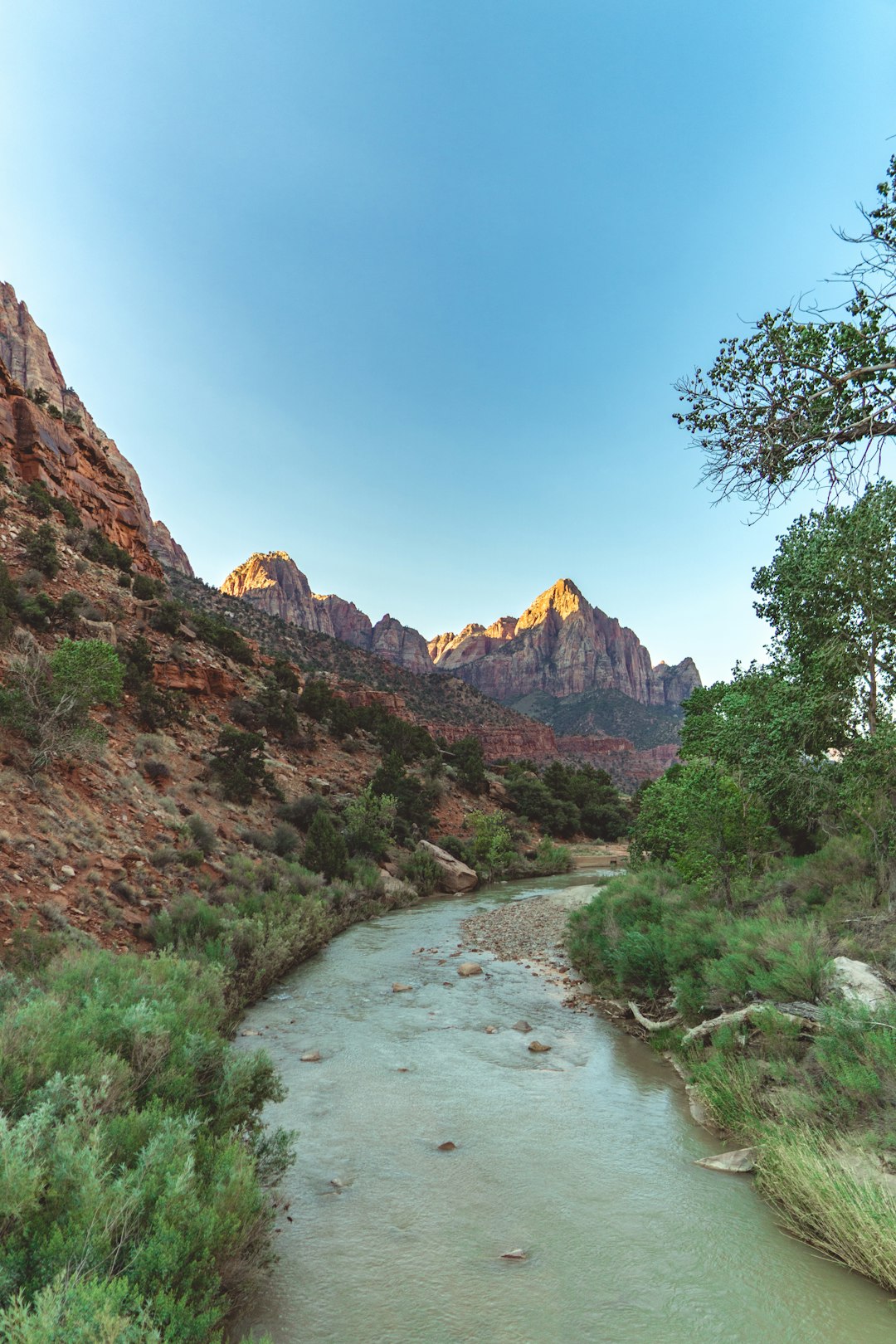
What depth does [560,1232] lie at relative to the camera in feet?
17.0

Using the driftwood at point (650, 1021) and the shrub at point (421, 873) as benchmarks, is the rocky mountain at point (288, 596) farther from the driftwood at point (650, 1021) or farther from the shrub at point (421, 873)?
the driftwood at point (650, 1021)

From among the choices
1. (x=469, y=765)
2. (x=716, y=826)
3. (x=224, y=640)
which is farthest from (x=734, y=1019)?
(x=469, y=765)

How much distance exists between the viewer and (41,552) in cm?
2481

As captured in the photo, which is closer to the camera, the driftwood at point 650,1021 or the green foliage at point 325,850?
the driftwood at point 650,1021

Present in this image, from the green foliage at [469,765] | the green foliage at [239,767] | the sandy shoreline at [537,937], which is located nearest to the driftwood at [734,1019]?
the sandy shoreline at [537,937]

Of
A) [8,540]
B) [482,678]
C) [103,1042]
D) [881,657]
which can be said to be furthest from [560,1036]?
[482,678]

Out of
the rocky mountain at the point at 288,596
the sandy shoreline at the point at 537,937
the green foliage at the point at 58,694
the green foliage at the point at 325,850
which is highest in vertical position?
the rocky mountain at the point at 288,596

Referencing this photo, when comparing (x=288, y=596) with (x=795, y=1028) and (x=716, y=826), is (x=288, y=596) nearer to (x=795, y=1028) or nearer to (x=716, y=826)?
(x=716, y=826)

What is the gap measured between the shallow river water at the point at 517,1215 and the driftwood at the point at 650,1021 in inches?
14.2

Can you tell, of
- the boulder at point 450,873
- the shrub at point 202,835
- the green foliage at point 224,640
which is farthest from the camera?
the green foliage at point 224,640

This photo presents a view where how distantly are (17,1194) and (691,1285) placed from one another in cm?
467

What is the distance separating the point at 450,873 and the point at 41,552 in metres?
23.0

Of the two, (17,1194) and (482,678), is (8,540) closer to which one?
(17,1194)

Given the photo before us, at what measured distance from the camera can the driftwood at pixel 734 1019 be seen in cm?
720
